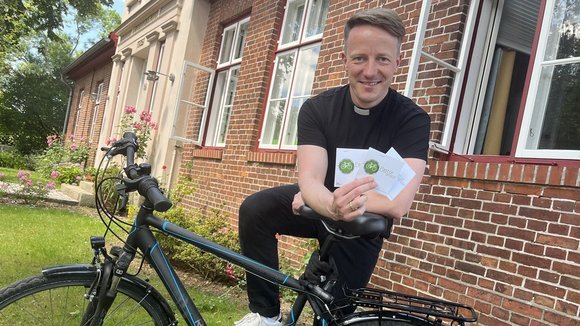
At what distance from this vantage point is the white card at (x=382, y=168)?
1.63 metres

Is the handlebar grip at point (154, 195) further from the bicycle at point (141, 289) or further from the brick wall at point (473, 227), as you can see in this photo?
the brick wall at point (473, 227)

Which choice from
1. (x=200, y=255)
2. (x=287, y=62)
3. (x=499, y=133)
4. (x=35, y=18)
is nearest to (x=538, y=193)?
(x=499, y=133)

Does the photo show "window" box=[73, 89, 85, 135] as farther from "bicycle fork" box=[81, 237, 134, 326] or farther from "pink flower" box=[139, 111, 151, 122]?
"bicycle fork" box=[81, 237, 134, 326]

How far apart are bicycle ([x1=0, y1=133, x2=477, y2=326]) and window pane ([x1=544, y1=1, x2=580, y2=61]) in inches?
91.5

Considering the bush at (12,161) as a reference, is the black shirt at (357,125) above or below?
above

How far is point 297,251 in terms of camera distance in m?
5.06

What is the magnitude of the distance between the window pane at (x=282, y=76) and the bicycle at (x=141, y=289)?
437 cm

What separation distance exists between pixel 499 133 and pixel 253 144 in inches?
135

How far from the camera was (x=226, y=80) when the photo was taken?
7.87 meters

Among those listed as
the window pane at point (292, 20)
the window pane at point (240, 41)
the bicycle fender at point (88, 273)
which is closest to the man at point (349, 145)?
the bicycle fender at point (88, 273)

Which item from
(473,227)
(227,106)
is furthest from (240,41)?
(473,227)

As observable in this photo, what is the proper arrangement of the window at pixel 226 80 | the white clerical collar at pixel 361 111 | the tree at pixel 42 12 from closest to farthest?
1. the white clerical collar at pixel 361 111
2. the window at pixel 226 80
3. the tree at pixel 42 12

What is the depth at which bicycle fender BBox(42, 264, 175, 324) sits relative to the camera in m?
1.80

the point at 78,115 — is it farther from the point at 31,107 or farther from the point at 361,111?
the point at 361,111
